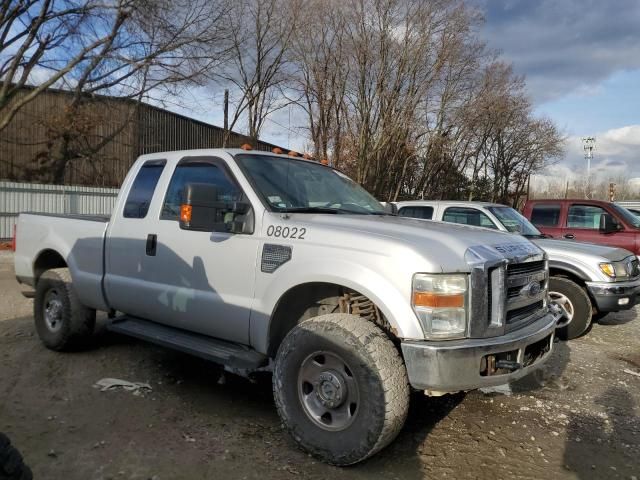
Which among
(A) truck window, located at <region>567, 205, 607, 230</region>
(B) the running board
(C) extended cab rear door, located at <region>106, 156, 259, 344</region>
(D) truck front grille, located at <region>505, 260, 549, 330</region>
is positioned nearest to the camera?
(D) truck front grille, located at <region>505, 260, 549, 330</region>

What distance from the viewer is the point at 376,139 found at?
57.6 ft

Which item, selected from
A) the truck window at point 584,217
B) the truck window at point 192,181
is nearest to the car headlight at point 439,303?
the truck window at point 192,181

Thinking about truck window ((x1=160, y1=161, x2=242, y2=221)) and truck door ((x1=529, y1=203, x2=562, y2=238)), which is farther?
truck door ((x1=529, y1=203, x2=562, y2=238))

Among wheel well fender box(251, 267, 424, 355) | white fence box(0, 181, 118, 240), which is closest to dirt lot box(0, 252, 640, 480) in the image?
wheel well fender box(251, 267, 424, 355)

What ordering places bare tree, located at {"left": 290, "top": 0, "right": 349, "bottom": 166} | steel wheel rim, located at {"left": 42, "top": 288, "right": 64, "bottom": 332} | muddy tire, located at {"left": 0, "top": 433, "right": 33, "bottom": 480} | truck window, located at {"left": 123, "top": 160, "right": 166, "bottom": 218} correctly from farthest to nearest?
bare tree, located at {"left": 290, "top": 0, "right": 349, "bottom": 166} → steel wheel rim, located at {"left": 42, "top": 288, "right": 64, "bottom": 332} → truck window, located at {"left": 123, "top": 160, "right": 166, "bottom": 218} → muddy tire, located at {"left": 0, "top": 433, "right": 33, "bottom": 480}

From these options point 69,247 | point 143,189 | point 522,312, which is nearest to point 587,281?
point 522,312

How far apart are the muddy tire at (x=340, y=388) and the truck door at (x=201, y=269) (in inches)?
22.3

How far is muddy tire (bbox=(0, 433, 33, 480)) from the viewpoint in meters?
1.92

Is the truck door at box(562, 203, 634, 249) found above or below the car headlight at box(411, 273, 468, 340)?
above

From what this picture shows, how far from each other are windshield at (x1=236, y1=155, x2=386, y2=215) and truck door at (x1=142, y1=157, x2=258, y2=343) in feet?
0.63

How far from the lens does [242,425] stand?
3793 millimetres

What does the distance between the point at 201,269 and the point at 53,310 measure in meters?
2.32

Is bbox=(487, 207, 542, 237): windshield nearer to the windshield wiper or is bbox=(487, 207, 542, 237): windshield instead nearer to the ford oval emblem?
the ford oval emblem

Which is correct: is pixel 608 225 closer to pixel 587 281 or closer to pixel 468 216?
pixel 468 216
